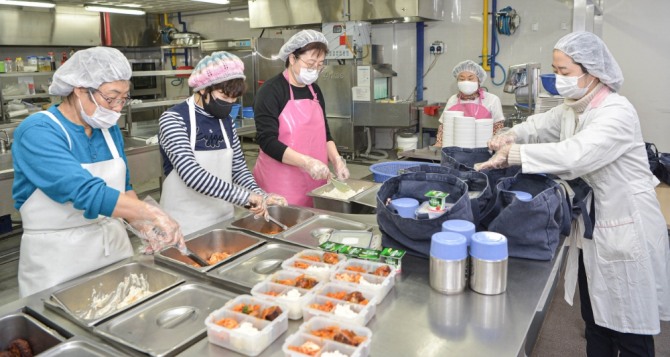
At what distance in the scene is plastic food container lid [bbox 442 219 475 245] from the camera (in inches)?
59.6

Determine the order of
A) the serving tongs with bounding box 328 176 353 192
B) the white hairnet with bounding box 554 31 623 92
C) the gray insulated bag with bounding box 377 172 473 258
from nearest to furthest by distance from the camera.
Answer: the gray insulated bag with bounding box 377 172 473 258, the white hairnet with bounding box 554 31 623 92, the serving tongs with bounding box 328 176 353 192

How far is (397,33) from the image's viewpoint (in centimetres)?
767

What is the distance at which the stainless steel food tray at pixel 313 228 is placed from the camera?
1964 mm

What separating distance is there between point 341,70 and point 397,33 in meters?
1.18

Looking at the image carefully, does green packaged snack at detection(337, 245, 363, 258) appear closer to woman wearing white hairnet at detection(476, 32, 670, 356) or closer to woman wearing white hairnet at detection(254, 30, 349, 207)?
woman wearing white hairnet at detection(476, 32, 670, 356)

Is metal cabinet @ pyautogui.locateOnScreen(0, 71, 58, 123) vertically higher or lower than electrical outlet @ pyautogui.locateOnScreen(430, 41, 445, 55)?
lower

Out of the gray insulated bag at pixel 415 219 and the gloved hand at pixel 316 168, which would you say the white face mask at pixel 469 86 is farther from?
the gray insulated bag at pixel 415 219

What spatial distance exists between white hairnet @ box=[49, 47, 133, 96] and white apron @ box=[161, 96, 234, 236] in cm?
53

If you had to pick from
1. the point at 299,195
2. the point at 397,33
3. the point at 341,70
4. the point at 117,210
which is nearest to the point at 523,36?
the point at 397,33

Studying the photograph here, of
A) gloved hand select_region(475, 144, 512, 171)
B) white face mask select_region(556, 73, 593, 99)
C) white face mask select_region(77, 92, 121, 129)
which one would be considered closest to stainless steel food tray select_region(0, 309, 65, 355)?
white face mask select_region(77, 92, 121, 129)

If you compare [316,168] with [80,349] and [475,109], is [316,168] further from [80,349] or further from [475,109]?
[475,109]

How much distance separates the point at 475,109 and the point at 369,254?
310 centimetres

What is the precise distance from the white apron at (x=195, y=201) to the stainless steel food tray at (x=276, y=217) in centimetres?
14

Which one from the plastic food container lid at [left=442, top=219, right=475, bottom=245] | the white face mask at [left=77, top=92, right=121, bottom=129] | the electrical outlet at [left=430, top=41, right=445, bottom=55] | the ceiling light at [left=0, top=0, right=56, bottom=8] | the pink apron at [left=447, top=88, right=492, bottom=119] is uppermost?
the ceiling light at [left=0, top=0, right=56, bottom=8]
